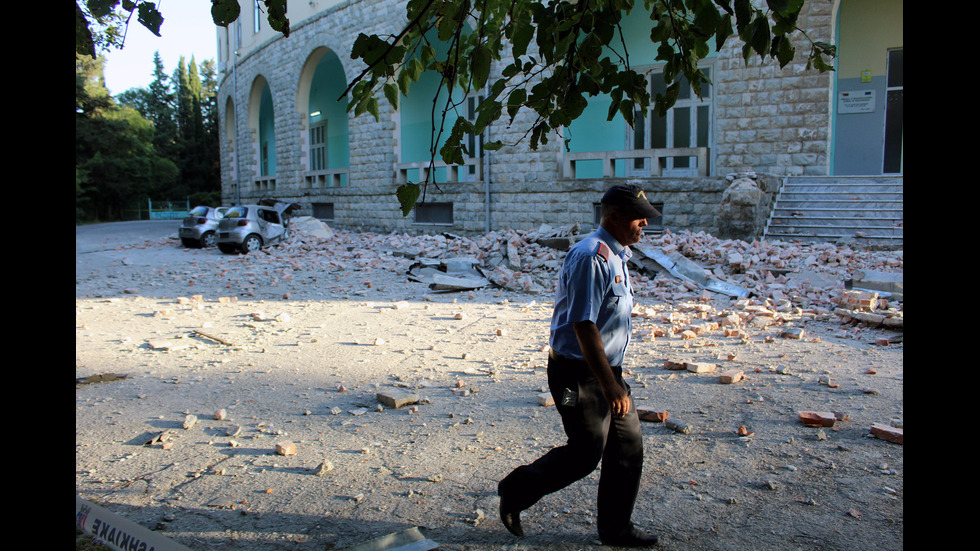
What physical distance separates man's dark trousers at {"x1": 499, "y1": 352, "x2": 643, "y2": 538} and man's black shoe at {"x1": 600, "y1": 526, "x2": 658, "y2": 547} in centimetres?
3

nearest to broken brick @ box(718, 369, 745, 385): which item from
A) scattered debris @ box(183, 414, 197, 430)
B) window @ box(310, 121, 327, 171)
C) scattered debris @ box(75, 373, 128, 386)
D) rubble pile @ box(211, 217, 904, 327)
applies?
rubble pile @ box(211, 217, 904, 327)

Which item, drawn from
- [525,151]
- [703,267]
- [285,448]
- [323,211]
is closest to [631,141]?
[525,151]

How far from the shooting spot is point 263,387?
6.02 m

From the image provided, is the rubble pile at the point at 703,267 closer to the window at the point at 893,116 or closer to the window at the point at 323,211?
the window at the point at 893,116

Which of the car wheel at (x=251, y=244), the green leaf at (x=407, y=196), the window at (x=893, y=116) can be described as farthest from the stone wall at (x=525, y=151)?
the green leaf at (x=407, y=196)

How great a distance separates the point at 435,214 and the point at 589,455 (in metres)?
18.1

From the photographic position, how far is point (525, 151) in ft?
59.3

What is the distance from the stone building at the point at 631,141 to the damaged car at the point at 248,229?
13.7ft

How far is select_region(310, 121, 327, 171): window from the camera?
2920 cm
